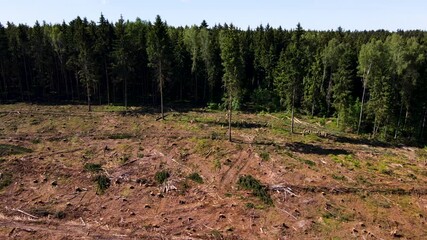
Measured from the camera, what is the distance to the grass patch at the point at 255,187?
2951 cm

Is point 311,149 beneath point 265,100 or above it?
beneath

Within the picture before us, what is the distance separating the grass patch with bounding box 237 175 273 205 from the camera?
29506 millimetres

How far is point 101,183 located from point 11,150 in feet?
46.5

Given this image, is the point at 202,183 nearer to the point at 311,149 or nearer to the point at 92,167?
the point at 92,167

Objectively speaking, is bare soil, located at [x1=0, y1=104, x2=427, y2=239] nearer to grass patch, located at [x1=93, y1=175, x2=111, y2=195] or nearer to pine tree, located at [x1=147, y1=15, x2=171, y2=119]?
grass patch, located at [x1=93, y1=175, x2=111, y2=195]

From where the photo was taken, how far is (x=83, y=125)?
1956 inches

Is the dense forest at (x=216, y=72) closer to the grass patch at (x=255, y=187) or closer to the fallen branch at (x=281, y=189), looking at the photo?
the grass patch at (x=255, y=187)

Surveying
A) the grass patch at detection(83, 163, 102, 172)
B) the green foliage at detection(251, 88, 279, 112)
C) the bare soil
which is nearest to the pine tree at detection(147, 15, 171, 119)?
the bare soil

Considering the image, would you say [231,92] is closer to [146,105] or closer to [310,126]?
[310,126]

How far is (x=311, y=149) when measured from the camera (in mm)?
41625

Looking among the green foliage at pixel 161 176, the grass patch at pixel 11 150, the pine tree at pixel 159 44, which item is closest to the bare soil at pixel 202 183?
the grass patch at pixel 11 150

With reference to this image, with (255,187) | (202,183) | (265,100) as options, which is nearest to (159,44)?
(265,100)

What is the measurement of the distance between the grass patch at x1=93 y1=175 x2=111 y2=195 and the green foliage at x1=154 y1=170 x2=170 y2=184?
14.2 ft

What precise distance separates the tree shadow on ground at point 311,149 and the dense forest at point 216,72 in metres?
7.05
